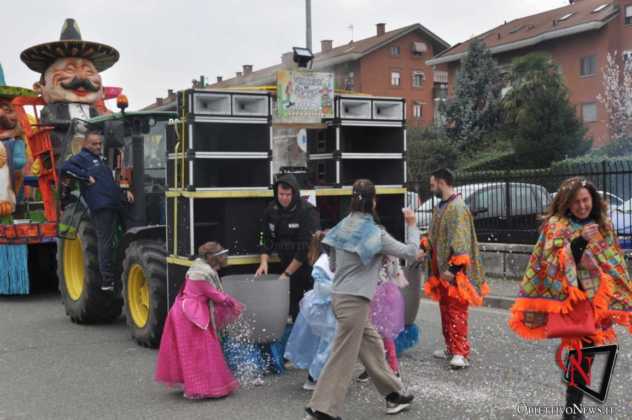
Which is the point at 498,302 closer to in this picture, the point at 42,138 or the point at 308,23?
the point at 42,138

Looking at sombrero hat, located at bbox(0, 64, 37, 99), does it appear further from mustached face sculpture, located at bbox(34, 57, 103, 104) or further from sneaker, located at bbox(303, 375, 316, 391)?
sneaker, located at bbox(303, 375, 316, 391)

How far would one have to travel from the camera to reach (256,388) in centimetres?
644

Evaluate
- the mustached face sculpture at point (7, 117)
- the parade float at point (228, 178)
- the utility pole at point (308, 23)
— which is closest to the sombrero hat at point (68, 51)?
the mustached face sculpture at point (7, 117)

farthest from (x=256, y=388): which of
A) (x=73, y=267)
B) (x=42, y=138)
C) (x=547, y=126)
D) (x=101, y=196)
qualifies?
(x=547, y=126)

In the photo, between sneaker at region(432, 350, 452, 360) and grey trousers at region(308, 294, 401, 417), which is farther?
sneaker at region(432, 350, 452, 360)

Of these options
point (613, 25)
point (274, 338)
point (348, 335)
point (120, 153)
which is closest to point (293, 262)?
point (274, 338)

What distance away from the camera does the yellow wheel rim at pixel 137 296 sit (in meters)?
8.20

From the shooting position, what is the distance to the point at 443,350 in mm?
7414

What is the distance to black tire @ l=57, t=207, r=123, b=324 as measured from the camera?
926 centimetres

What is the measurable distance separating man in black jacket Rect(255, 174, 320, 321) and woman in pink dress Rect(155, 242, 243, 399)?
724mm

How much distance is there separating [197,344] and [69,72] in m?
8.63

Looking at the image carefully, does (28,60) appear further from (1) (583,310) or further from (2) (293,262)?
(1) (583,310)

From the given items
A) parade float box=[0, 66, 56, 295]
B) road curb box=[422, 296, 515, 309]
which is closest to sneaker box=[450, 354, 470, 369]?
road curb box=[422, 296, 515, 309]

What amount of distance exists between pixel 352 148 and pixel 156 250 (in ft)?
7.39
